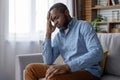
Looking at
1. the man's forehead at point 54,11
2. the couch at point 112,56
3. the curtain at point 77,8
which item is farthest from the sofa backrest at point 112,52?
the curtain at point 77,8

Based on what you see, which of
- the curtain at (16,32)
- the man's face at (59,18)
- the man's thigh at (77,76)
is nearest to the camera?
the man's thigh at (77,76)

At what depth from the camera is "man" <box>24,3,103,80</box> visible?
1809 mm

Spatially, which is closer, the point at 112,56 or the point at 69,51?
the point at 69,51

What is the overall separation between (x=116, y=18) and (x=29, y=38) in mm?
1506

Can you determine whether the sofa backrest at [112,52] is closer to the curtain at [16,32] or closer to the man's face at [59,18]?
the man's face at [59,18]

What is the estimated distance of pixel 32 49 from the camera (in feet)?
12.5

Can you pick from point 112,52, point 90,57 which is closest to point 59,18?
point 90,57

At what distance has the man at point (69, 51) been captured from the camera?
1.81 m

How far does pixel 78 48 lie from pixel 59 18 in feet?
0.97

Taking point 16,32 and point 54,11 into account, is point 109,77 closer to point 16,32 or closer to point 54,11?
point 54,11

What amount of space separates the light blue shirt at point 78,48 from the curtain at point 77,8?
82.2 inches

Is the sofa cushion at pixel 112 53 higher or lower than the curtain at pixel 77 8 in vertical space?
lower

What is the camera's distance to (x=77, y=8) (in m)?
4.34

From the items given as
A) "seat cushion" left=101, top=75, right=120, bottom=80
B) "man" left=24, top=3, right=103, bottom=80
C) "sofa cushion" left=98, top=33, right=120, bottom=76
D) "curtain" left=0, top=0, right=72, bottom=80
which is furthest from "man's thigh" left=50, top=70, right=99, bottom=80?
"curtain" left=0, top=0, right=72, bottom=80
